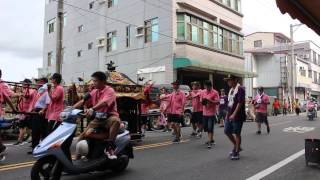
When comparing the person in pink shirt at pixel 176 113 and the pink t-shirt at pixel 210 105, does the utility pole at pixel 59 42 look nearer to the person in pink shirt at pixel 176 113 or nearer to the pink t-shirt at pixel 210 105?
the person in pink shirt at pixel 176 113

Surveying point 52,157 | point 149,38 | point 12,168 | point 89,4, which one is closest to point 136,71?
point 149,38

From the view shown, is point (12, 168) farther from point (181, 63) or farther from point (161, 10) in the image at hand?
point (161, 10)

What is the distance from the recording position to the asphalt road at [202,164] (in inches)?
307

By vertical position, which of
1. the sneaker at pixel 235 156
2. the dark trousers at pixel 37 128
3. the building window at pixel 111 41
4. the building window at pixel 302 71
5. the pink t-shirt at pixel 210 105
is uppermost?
the building window at pixel 111 41

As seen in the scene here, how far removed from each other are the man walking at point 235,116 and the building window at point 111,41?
2659 centimetres

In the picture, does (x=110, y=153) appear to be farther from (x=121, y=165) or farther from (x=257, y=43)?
(x=257, y=43)

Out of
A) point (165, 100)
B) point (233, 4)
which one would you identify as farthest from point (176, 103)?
point (233, 4)

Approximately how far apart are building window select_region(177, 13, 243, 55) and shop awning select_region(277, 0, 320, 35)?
79.3 feet

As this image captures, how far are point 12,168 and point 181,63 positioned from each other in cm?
2177

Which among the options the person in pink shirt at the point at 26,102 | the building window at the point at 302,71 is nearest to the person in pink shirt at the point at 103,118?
the person in pink shirt at the point at 26,102

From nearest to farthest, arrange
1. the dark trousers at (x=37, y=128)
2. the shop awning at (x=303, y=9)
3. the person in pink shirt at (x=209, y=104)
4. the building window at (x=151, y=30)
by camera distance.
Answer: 1. the shop awning at (x=303, y=9)
2. the dark trousers at (x=37, y=128)
3. the person in pink shirt at (x=209, y=104)
4. the building window at (x=151, y=30)

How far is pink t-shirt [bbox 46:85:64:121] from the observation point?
32.1ft

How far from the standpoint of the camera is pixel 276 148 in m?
11.7

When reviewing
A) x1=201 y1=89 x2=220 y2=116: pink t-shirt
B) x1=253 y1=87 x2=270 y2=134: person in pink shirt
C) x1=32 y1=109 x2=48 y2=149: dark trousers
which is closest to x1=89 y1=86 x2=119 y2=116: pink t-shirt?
x1=32 y1=109 x2=48 y2=149: dark trousers
